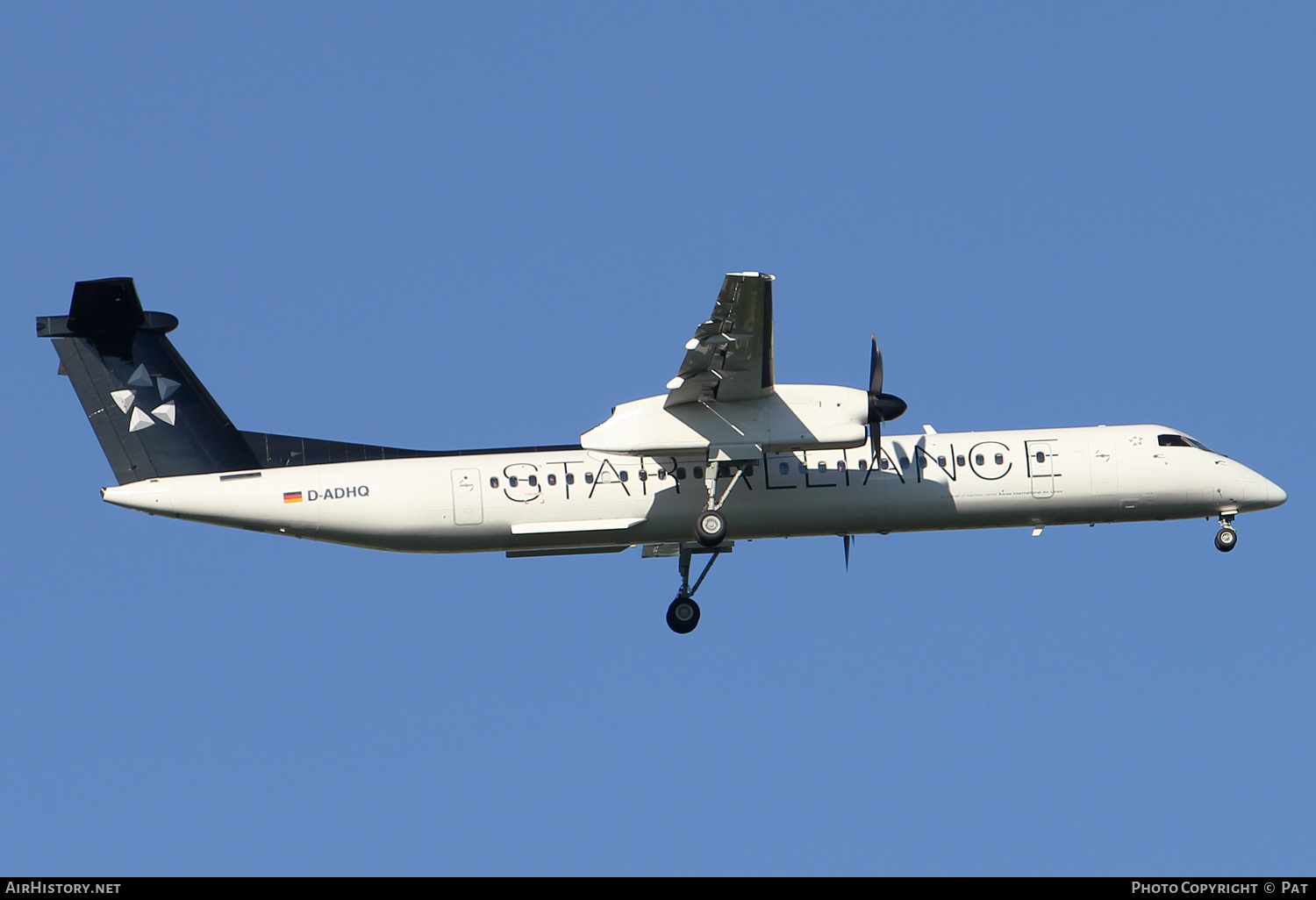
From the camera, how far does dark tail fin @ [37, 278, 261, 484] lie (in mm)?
22047

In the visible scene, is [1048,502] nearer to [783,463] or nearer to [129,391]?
[783,463]

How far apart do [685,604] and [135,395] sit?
31.1ft

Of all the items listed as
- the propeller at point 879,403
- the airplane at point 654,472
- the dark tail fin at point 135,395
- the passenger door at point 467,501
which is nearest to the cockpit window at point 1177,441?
the airplane at point 654,472

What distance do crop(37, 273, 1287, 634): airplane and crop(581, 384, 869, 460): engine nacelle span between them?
0.08ft

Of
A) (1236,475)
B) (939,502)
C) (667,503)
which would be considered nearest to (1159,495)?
(1236,475)

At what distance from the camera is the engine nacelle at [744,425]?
21547 mm

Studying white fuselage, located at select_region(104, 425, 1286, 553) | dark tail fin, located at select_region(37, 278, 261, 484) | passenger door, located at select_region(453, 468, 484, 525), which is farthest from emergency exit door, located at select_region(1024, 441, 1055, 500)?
dark tail fin, located at select_region(37, 278, 261, 484)

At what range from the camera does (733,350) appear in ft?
67.4

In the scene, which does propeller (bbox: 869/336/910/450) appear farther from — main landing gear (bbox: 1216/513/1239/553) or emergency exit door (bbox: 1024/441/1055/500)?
main landing gear (bbox: 1216/513/1239/553)

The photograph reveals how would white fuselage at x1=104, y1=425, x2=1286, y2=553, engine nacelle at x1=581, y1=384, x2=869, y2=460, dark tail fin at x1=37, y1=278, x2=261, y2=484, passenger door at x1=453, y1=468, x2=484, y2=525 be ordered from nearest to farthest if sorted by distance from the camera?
1. engine nacelle at x1=581, y1=384, x2=869, y2=460
2. dark tail fin at x1=37, y1=278, x2=261, y2=484
3. white fuselage at x1=104, y1=425, x2=1286, y2=553
4. passenger door at x1=453, y1=468, x2=484, y2=525

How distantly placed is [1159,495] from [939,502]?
3.82 metres

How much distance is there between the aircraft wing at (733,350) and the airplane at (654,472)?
0.05 meters
